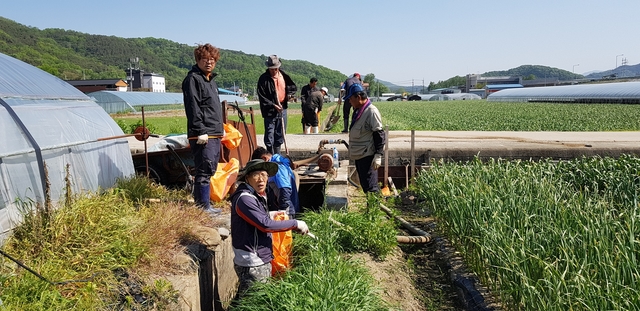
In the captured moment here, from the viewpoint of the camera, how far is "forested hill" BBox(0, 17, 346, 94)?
94.6 meters

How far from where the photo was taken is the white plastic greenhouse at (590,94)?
44406 mm

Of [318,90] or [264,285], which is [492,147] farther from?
[264,285]

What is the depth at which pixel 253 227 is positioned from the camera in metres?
3.89

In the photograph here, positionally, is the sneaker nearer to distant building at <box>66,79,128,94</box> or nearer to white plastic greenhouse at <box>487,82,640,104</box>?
white plastic greenhouse at <box>487,82,640,104</box>

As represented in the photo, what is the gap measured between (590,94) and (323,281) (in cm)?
5389

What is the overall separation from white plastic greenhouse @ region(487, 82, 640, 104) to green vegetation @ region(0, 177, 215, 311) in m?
45.6

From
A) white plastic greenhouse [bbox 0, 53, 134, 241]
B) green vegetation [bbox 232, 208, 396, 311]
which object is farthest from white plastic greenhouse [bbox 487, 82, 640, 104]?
white plastic greenhouse [bbox 0, 53, 134, 241]

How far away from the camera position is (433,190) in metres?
6.25

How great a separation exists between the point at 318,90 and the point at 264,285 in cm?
999

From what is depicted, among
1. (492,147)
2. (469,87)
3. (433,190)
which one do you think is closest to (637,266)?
(433,190)

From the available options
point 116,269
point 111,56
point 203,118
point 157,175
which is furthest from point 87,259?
point 111,56

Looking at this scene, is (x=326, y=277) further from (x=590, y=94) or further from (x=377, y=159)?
(x=590, y=94)

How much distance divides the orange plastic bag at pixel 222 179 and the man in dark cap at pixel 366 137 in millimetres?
1508

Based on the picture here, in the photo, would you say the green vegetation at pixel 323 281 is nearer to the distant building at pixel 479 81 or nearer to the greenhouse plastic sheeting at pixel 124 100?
the greenhouse plastic sheeting at pixel 124 100
